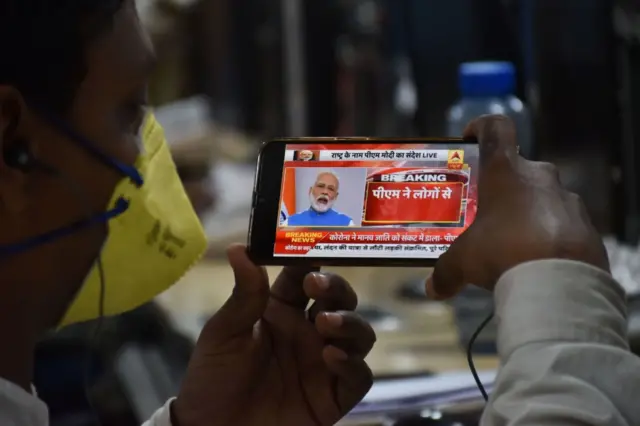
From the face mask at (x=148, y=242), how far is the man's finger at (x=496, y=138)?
31cm

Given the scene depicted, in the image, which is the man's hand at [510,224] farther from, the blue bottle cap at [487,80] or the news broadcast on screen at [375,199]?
the blue bottle cap at [487,80]

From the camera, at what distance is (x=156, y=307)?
1514 millimetres

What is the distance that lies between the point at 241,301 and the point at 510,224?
27 cm

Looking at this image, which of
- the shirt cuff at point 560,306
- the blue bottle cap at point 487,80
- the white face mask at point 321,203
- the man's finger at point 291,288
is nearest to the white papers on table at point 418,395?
the man's finger at point 291,288

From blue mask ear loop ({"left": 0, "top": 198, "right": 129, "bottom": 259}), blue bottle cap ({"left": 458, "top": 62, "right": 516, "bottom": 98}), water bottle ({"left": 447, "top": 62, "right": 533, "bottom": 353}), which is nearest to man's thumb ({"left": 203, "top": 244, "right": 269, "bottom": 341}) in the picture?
blue mask ear loop ({"left": 0, "top": 198, "right": 129, "bottom": 259})

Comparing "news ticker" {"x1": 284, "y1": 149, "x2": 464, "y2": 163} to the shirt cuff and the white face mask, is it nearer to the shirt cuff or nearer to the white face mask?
the white face mask

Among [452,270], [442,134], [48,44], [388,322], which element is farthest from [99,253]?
[442,134]

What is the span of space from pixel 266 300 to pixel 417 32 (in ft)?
3.20

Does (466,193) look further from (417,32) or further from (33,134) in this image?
(417,32)

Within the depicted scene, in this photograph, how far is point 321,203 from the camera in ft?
2.49

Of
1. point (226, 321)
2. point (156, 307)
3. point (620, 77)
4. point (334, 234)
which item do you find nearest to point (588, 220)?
point (334, 234)

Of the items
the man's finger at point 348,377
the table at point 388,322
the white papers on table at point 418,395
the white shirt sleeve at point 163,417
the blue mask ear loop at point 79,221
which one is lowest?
the table at point 388,322

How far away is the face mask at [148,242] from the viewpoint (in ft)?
2.85

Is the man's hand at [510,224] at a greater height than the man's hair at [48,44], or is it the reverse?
the man's hair at [48,44]
